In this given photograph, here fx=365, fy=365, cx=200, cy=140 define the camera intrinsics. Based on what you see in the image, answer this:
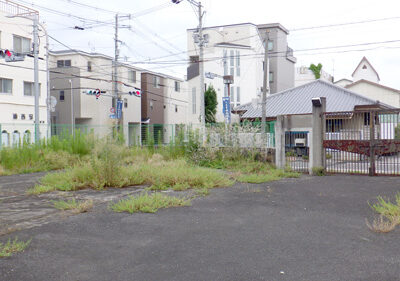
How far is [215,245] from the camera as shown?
4930 millimetres

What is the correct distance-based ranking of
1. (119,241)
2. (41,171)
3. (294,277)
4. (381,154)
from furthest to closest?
(41,171) → (381,154) → (119,241) → (294,277)

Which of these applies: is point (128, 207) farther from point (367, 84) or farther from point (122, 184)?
point (367, 84)

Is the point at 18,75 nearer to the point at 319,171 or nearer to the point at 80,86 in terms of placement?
the point at 80,86

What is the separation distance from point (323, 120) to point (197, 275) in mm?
9725

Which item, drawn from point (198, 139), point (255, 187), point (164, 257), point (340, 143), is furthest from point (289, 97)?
point (164, 257)

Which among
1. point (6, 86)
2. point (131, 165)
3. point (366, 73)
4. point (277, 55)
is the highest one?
point (277, 55)

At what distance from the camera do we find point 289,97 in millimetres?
28266

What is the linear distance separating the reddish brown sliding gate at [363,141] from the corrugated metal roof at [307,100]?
11936 mm

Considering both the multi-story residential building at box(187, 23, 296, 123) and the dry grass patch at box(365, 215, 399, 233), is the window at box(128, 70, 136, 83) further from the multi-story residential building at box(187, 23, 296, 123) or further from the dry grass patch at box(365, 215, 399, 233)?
the dry grass patch at box(365, 215, 399, 233)

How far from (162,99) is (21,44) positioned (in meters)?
19.7

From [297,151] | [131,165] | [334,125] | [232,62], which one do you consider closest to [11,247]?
[131,165]

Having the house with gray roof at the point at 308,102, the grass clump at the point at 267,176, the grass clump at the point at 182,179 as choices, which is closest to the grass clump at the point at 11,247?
the grass clump at the point at 182,179

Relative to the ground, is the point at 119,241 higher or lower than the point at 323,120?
lower

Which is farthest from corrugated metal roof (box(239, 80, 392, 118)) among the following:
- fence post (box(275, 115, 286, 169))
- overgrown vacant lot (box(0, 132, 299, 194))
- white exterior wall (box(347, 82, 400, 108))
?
white exterior wall (box(347, 82, 400, 108))
